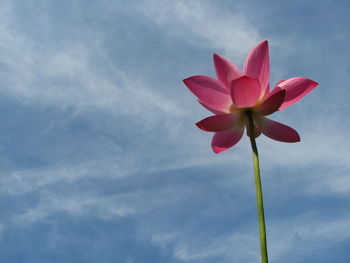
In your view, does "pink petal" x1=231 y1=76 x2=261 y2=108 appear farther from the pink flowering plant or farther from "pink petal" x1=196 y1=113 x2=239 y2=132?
"pink petal" x1=196 y1=113 x2=239 y2=132

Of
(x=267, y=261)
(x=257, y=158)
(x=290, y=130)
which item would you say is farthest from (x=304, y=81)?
(x=267, y=261)

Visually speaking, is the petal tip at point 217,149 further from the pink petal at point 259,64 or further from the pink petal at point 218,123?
the pink petal at point 259,64

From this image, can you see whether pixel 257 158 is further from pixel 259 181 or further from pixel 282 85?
pixel 282 85

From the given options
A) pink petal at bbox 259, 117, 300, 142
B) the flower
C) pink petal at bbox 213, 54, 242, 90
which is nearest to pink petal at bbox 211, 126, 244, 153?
the flower

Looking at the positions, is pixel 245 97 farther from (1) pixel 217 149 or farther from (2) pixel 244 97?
(1) pixel 217 149

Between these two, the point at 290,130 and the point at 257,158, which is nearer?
the point at 257,158

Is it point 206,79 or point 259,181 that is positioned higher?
point 206,79

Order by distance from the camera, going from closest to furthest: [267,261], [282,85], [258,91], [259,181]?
1. [267,261]
2. [259,181]
3. [258,91]
4. [282,85]
